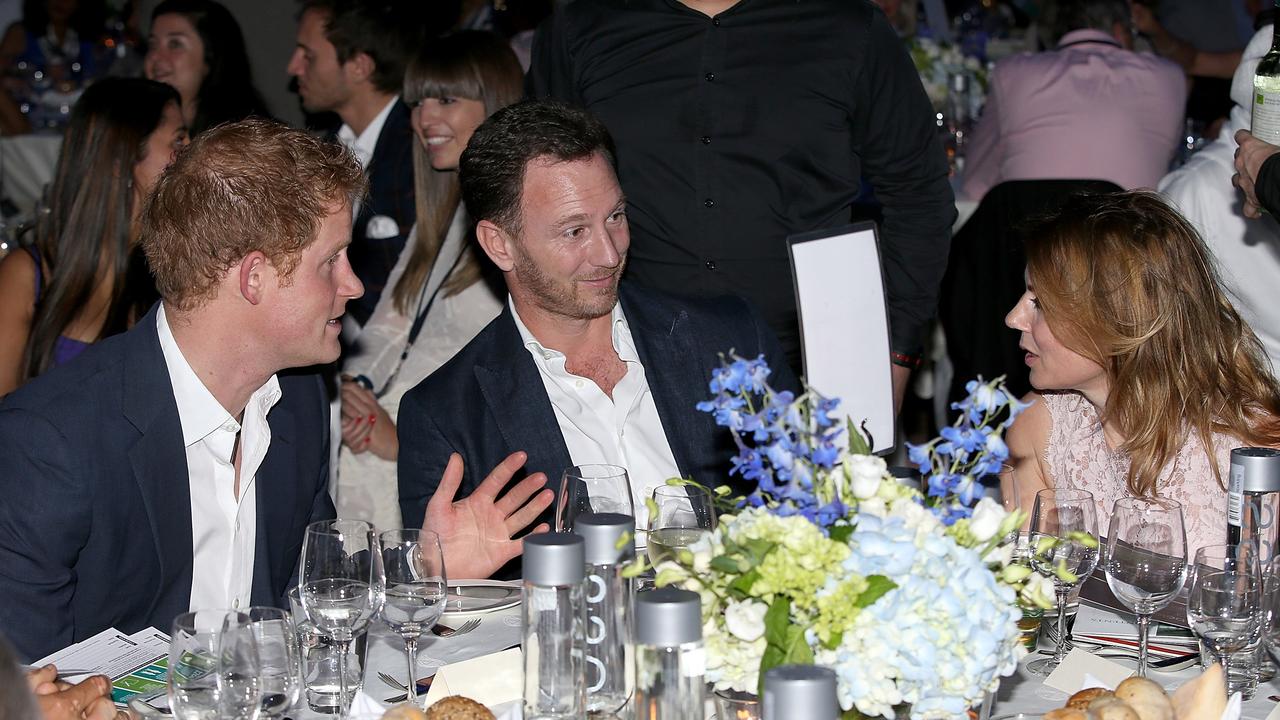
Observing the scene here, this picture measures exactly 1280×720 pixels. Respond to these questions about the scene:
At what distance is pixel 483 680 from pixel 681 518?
14.0 inches

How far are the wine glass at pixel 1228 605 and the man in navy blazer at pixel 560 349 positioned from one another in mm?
1108

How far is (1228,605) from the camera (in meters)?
1.74

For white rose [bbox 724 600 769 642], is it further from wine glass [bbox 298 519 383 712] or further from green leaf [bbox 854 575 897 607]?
wine glass [bbox 298 519 383 712]

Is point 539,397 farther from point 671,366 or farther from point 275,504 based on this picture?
point 275,504

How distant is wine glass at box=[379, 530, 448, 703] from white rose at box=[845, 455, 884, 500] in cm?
63

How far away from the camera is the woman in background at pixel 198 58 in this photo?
5.25 meters

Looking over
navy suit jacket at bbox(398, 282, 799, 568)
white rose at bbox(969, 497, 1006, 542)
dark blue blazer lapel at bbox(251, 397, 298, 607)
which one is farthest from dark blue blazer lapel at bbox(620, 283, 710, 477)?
white rose at bbox(969, 497, 1006, 542)

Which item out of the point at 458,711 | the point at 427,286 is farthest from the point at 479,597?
the point at 427,286

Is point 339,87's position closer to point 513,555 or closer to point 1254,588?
point 513,555

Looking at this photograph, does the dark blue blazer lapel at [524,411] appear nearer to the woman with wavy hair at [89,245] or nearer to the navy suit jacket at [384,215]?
the woman with wavy hair at [89,245]

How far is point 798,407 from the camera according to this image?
1.39m

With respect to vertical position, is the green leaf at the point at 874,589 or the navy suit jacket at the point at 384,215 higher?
the navy suit jacket at the point at 384,215

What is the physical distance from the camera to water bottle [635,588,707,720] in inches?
52.5

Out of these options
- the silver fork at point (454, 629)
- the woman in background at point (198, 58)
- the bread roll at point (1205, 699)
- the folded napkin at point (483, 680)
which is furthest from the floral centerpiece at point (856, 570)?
the woman in background at point (198, 58)
